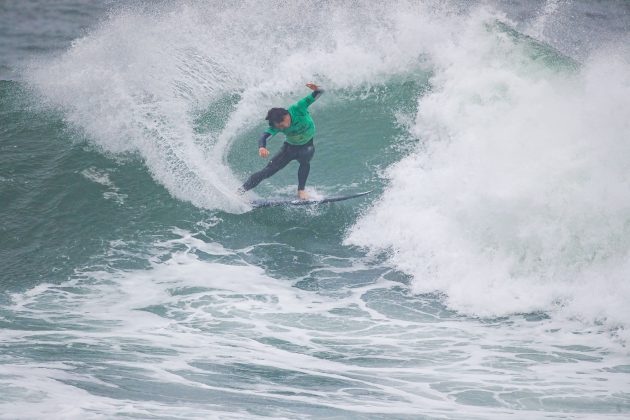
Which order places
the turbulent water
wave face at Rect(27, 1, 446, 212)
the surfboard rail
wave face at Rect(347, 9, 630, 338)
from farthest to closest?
wave face at Rect(27, 1, 446, 212), the surfboard rail, wave face at Rect(347, 9, 630, 338), the turbulent water

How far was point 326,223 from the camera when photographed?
10.4 metres

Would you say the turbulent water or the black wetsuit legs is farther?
the black wetsuit legs

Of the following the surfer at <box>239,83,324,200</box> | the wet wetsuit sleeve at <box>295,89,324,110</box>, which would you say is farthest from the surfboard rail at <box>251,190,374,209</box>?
the wet wetsuit sleeve at <box>295,89,324,110</box>

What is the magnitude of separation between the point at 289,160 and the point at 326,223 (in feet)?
3.63

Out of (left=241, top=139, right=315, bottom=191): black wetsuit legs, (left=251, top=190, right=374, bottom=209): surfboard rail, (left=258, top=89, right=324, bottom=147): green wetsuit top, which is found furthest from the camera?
(left=251, top=190, right=374, bottom=209): surfboard rail

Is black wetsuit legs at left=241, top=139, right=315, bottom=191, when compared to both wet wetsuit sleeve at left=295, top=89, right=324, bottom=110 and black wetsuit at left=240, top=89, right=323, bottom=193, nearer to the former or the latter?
black wetsuit at left=240, top=89, right=323, bottom=193

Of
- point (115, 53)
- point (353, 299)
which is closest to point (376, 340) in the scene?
point (353, 299)

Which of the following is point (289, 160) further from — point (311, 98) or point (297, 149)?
point (311, 98)

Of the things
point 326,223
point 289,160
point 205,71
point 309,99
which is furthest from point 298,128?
point 205,71

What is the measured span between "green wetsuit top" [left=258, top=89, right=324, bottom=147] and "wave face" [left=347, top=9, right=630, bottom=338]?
1554 millimetres

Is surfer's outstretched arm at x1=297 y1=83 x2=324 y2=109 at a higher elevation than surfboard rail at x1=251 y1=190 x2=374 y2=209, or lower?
higher

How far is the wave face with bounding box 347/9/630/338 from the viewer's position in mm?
8273

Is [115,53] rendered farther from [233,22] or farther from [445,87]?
[445,87]

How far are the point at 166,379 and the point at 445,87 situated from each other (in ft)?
26.4
